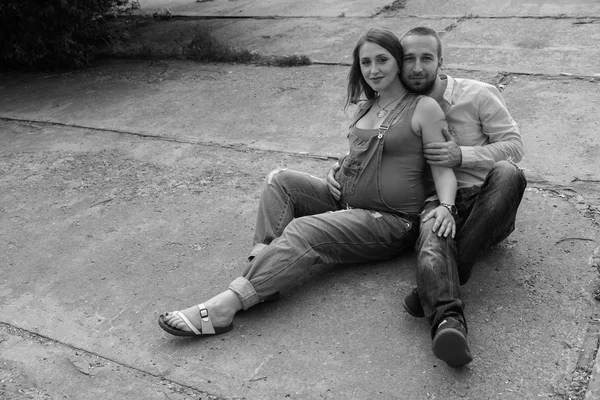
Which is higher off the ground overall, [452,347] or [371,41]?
[371,41]

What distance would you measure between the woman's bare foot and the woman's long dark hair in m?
1.08

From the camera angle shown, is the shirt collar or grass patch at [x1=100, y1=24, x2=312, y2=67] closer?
the shirt collar

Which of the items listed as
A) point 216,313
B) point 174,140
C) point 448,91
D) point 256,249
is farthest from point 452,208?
point 174,140

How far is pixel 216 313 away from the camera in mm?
3090

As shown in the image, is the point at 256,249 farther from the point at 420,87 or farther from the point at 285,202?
the point at 420,87

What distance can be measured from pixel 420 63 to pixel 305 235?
0.88m

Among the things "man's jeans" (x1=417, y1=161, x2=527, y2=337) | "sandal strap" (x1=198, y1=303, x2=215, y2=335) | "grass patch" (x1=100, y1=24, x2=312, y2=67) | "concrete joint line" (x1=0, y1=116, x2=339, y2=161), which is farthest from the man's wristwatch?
"grass patch" (x1=100, y1=24, x2=312, y2=67)

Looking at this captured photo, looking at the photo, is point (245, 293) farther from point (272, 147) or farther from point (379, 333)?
point (272, 147)

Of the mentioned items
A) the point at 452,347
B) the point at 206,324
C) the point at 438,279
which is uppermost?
the point at 438,279

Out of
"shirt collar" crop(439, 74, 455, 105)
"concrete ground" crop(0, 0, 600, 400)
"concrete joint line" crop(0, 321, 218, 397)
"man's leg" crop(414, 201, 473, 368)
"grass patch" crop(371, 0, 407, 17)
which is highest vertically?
"shirt collar" crop(439, 74, 455, 105)

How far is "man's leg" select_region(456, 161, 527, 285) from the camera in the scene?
3020 mm

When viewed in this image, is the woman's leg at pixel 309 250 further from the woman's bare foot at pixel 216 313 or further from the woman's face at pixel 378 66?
the woman's face at pixel 378 66

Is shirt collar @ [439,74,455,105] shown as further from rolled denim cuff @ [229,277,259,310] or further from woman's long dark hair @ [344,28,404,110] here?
rolled denim cuff @ [229,277,259,310]

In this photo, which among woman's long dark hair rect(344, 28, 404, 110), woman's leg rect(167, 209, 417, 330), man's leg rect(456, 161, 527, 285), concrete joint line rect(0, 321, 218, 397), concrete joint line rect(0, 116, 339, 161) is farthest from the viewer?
concrete joint line rect(0, 116, 339, 161)
